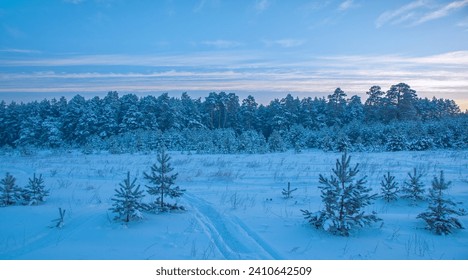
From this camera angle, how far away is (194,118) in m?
50.8

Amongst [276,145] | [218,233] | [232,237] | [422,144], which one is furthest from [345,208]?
[422,144]

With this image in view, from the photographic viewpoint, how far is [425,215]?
6.16m

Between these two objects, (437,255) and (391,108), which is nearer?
(437,255)

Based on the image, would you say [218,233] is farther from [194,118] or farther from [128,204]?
[194,118]

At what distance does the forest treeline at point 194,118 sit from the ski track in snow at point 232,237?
25.2 metres

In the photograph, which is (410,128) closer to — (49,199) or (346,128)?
(346,128)

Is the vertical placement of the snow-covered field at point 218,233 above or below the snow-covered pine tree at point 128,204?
below

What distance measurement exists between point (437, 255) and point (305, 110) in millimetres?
45681

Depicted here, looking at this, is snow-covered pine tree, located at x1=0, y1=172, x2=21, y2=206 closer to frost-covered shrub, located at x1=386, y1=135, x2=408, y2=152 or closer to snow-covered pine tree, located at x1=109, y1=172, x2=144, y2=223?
snow-covered pine tree, located at x1=109, y1=172, x2=144, y2=223

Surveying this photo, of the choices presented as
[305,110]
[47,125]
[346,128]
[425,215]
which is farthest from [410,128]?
[47,125]

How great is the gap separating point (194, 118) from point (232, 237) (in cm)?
4573

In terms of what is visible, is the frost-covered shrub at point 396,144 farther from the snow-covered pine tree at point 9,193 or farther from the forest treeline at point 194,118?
the snow-covered pine tree at point 9,193

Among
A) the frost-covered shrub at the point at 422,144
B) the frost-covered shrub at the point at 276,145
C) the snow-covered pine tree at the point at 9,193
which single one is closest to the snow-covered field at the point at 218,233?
the snow-covered pine tree at the point at 9,193

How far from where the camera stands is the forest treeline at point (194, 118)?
3597 cm
